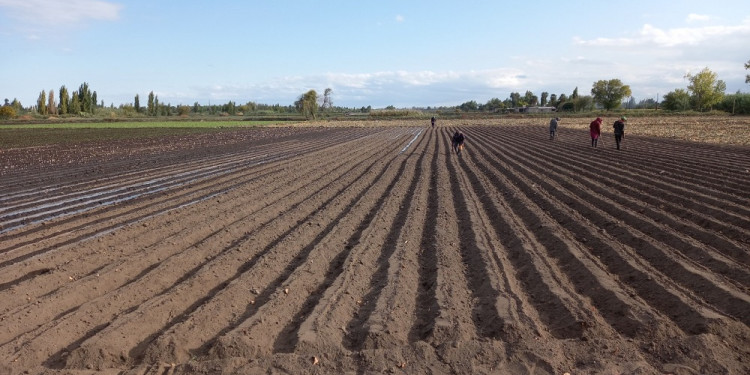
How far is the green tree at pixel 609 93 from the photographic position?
11769cm

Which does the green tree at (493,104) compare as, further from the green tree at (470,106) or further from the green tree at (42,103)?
the green tree at (42,103)

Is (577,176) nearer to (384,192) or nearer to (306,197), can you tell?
(384,192)

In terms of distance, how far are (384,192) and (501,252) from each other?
6.04 metres

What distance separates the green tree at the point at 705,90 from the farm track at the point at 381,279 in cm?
9813

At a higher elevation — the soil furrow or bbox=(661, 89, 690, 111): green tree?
bbox=(661, 89, 690, 111): green tree

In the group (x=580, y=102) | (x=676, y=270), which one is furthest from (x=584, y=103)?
(x=676, y=270)

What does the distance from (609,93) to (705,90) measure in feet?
69.1

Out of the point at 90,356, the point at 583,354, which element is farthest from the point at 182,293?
the point at 583,354

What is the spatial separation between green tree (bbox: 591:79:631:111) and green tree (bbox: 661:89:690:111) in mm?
11098

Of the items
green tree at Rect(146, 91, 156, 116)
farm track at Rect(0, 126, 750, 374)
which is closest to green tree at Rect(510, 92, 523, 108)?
green tree at Rect(146, 91, 156, 116)

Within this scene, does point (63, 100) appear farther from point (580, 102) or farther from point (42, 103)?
point (580, 102)

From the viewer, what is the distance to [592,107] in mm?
117938

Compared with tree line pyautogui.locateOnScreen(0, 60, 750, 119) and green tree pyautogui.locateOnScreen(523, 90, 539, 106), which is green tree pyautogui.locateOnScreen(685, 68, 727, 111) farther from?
green tree pyautogui.locateOnScreen(523, 90, 539, 106)

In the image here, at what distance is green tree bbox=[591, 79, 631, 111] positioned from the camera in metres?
118
